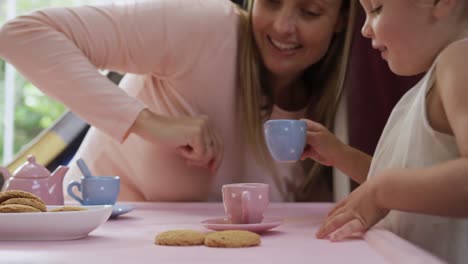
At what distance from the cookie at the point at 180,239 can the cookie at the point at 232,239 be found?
0.01m

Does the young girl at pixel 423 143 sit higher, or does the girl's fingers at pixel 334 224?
the young girl at pixel 423 143

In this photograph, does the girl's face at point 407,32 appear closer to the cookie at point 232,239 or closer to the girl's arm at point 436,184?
the girl's arm at point 436,184

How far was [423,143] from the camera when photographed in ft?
3.29

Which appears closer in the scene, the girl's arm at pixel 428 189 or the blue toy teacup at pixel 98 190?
the girl's arm at pixel 428 189

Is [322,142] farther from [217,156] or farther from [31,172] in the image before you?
[31,172]

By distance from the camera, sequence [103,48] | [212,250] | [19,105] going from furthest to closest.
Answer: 1. [19,105]
2. [103,48]
3. [212,250]

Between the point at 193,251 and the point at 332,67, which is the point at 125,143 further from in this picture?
the point at 193,251

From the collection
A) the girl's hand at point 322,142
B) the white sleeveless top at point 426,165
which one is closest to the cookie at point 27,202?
the white sleeveless top at point 426,165

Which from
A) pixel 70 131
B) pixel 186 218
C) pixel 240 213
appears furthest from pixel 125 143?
pixel 240 213

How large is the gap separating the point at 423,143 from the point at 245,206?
0.88 feet

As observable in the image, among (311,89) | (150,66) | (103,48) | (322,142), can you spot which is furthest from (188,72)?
(322,142)

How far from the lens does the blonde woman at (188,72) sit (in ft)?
5.39

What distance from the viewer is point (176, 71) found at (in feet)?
5.73

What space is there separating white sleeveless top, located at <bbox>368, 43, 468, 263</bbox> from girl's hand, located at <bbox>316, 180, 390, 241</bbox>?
0.09 m
